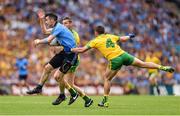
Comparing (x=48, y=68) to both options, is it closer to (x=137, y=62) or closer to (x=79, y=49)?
(x=79, y=49)

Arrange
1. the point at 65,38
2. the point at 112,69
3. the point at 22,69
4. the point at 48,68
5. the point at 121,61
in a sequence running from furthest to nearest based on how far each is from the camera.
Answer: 1. the point at 22,69
2. the point at 112,69
3. the point at 121,61
4. the point at 65,38
5. the point at 48,68

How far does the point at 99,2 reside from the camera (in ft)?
138

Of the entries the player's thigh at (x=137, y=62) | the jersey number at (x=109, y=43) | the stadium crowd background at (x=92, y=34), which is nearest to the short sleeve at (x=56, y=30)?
the jersey number at (x=109, y=43)

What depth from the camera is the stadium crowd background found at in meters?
35.9

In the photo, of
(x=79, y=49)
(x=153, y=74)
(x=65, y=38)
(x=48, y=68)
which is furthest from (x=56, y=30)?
(x=153, y=74)

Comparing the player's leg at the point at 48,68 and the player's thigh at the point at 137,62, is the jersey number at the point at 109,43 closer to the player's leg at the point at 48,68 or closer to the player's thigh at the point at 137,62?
the player's thigh at the point at 137,62

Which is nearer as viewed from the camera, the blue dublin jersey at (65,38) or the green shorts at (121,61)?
the blue dublin jersey at (65,38)

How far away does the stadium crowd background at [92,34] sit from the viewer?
35.9 meters

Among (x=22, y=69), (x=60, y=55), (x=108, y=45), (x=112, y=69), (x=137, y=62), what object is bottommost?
(x=112, y=69)

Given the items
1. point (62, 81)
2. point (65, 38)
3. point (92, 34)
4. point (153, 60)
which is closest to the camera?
point (65, 38)

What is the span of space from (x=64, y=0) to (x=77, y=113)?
23.3 meters

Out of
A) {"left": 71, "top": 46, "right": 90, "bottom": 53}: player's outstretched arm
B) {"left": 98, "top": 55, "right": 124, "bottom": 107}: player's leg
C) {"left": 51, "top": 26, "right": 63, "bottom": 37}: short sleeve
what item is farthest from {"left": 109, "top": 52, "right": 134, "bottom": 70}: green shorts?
{"left": 51, "top": 26, "right": 63, "bottom": 37}: short sleeve

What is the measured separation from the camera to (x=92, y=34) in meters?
39.3

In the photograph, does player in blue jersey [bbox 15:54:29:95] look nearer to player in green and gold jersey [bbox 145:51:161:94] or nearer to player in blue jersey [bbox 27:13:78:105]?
player in green and gold jersey [bbox 145:51:161:94]
